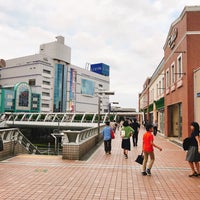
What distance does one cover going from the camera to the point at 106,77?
134 meters

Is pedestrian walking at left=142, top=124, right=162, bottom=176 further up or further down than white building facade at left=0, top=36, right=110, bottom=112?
further down

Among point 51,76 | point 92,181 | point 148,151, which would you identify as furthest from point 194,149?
point 51,76

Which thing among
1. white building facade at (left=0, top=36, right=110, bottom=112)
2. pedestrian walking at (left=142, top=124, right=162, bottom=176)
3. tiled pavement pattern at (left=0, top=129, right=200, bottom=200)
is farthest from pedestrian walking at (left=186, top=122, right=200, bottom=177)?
white building facade at (left=0, top=36, right=110, bottom=112)

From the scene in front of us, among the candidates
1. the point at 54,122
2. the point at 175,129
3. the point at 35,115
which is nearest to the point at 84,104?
the point at 35,115

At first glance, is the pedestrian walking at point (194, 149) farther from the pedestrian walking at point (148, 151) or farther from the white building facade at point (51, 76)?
the white building facade at point (51, 76)

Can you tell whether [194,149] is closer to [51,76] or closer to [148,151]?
[148,151]

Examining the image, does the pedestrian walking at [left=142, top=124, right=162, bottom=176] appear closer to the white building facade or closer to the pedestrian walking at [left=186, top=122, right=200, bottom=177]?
the pedestrian walking at [left=186, top=122, right=200, bottom=177]

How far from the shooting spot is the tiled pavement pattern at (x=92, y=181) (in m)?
5.24

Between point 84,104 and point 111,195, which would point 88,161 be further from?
point 84,104

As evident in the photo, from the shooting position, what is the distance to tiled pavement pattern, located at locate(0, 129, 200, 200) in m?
5.24

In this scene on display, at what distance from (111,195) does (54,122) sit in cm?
4238

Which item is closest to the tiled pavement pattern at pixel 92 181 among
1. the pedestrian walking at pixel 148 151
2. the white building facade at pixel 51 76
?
the pedestrian walking at pixel 148 151

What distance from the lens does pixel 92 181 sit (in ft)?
20.9

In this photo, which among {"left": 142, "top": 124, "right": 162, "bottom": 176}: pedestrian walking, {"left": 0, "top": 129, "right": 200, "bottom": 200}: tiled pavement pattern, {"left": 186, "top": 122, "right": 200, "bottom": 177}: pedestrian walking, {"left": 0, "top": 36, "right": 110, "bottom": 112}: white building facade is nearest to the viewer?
{"left": 0, "top": 129, "right": 200, "bottom": 200}: tiled pavement pattern
